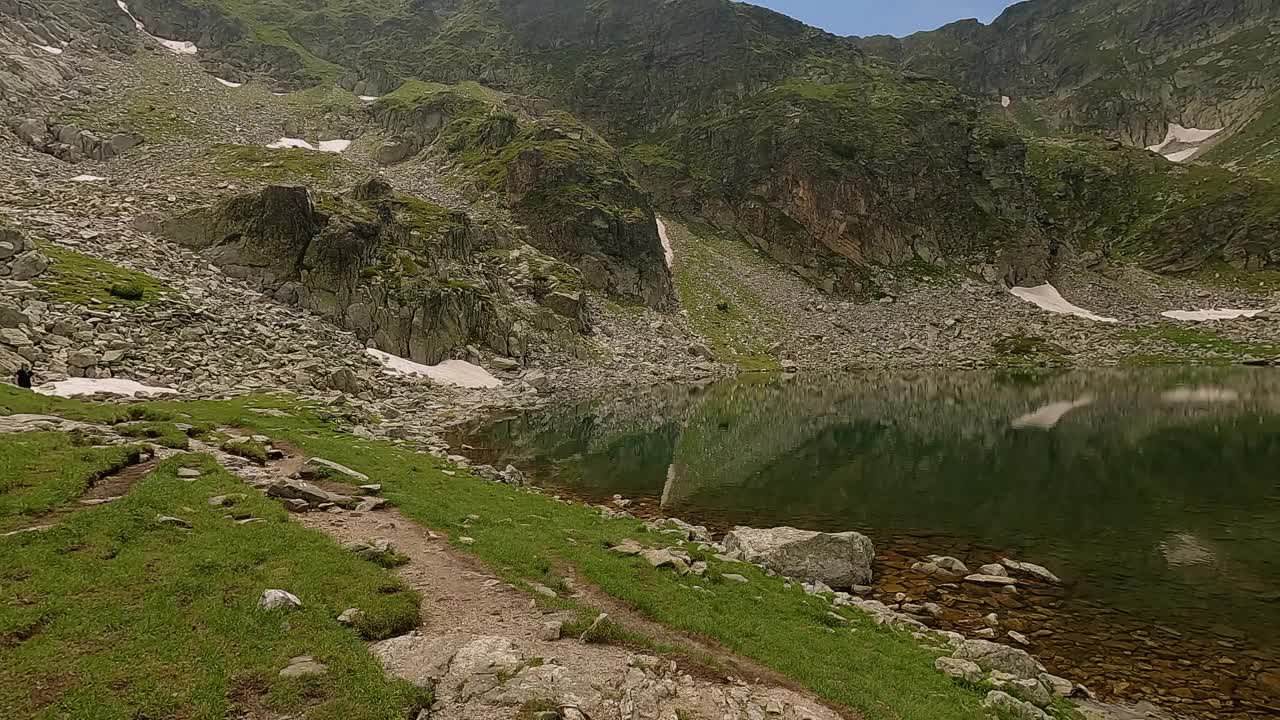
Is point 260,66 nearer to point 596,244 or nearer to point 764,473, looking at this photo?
point 596,244

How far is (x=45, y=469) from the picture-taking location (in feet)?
58.7

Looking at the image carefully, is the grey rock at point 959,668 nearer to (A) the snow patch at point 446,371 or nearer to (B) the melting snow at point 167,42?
(A) the snow patch at point 446,371

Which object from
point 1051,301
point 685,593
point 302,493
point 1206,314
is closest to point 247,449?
point 302,493

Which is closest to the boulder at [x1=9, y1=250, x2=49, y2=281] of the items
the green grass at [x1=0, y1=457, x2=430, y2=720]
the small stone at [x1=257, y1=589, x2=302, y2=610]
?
the green grass at [x1=0, y1=457, x2=430, y2=720]

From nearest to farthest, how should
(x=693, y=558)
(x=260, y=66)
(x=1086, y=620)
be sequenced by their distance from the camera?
(x=1086, y=620) < (x=693, y=558) < (x=260, y=66)

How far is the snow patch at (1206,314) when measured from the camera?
11423cm

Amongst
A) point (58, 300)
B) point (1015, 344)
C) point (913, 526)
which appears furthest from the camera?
point (1015, 344)

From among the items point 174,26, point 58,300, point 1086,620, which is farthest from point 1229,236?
point 174,26

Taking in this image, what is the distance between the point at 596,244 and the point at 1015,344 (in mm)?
74204

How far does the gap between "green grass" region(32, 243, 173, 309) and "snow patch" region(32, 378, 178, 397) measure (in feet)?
34.2

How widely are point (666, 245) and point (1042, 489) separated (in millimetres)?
108271

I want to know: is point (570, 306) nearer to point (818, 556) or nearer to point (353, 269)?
point (353, 269)

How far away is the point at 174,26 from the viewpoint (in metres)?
160

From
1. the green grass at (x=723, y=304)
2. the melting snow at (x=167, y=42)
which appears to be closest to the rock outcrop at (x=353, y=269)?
the green grass at (x=723, y=304)
